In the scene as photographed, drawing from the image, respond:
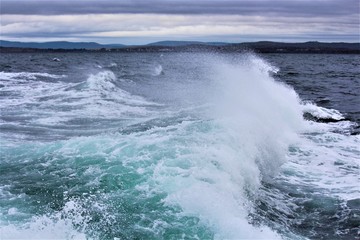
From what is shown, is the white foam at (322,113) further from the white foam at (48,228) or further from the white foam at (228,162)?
the white foam at (48,228)

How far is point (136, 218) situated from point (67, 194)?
1.74 meters

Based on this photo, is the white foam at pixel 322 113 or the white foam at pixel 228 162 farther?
the white foam at pixel 322 113

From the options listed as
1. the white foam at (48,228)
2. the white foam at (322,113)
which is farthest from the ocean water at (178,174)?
the white foam at (322,113)

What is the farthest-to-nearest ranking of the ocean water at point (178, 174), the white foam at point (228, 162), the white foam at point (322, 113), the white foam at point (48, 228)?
the white foam at point (322, 113), the white foam at point (228, 162), the ocean water at point (178, 174), the white foam at point (48, 228)

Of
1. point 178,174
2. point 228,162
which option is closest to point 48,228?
point 178,174

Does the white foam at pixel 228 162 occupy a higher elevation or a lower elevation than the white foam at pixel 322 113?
higher

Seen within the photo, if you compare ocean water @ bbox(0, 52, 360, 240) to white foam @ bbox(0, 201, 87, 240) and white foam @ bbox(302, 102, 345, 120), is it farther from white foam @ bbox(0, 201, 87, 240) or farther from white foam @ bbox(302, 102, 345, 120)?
white foam @ bbox(302, 102, 345, 120)

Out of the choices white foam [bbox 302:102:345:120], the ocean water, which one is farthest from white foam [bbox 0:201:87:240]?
white foam [bbox 302:102:345:120]

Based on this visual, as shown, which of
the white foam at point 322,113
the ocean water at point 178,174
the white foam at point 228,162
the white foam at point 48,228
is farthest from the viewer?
the white foam at point 322,113

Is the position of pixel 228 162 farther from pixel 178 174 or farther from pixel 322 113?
pixel 322 113

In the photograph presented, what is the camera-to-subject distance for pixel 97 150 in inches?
Result: 423

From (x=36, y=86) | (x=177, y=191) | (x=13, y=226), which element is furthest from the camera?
(x=36, y=86)

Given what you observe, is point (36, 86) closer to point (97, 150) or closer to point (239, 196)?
point (97, 150)

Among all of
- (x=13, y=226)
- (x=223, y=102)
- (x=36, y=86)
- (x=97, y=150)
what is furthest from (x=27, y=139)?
(x=36, y=86)
